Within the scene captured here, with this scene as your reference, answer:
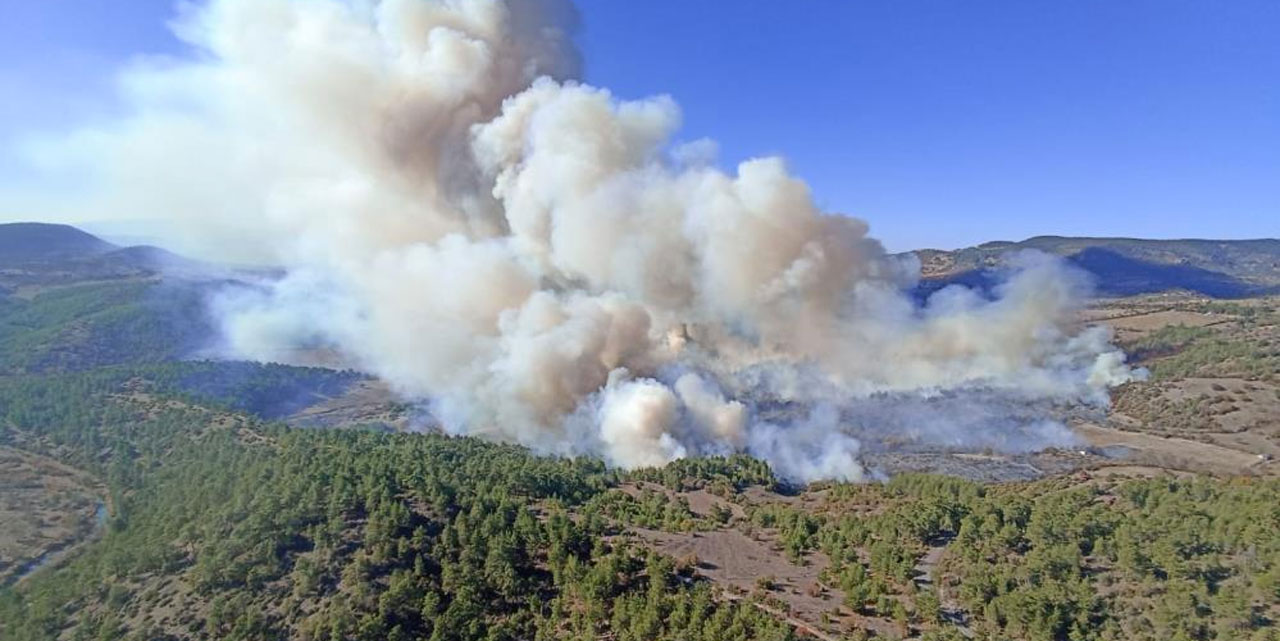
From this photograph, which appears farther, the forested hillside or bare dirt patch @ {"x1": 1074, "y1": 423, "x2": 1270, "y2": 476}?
bare dirt patch @ {"x1": 1074, "y1": 423, "x2": 1270, "y2": 476}

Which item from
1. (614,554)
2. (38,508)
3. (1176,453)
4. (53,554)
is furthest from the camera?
(1176,453)

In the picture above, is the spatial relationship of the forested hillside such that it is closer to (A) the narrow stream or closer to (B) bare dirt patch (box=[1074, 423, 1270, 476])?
(A) the narrow stream

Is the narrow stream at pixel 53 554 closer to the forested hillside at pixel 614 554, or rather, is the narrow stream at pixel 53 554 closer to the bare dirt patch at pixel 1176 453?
the forested hillside at pixel 614 554

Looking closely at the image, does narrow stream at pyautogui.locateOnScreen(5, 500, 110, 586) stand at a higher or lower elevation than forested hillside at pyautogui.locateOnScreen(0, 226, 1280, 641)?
lower

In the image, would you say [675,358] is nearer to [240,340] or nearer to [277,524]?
[277,524]

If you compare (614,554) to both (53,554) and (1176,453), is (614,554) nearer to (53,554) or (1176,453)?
(53,554)

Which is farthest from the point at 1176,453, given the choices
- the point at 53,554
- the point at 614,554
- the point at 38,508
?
the point at 38,508

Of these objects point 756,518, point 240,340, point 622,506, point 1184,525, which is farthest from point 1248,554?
point 240,340

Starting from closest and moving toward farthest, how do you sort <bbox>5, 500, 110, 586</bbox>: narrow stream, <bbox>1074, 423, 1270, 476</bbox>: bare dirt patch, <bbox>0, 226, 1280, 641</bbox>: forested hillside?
<bbox>0, 226, 1280, 641</bbox>: forested hillside < <bbox>5, 500, 110, 586</bbox>: narrow stream < <bbox>1074, 423, 1270, 476</bbox>: bare dirt patch

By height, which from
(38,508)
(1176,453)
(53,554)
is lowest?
(53,554)

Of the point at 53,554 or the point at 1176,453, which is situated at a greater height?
the point at 1176,453

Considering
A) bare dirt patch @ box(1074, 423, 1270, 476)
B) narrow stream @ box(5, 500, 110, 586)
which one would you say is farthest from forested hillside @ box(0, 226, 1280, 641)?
bare dirt patch @ box(1074, 423, 1270, 476)
